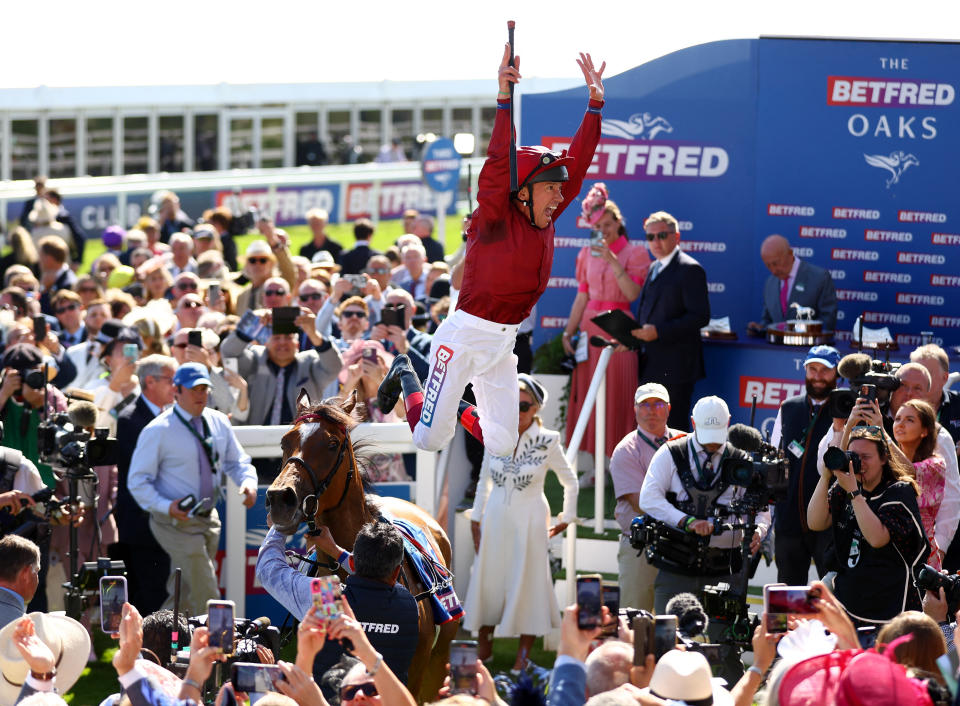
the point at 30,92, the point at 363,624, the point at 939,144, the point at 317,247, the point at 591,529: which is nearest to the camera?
the point at 363,624

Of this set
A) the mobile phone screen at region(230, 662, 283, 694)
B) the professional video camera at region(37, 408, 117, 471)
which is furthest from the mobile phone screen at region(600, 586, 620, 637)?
the professional video camera at region(37, 408, 117, 471)

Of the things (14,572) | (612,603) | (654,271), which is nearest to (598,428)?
(654,271)

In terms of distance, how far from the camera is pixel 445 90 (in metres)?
32.8

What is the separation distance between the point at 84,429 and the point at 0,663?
10.9 ft

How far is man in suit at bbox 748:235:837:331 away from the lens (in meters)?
10.9

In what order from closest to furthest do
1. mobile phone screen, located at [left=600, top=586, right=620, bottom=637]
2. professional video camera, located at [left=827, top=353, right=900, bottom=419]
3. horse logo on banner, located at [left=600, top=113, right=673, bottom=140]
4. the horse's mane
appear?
1. mobile phone screen, located at [left=600, top=586, right=620, bottom=637]
2. the horse's mane
3. professional video camera, located at [left=827, top=353, right=900, bottom=419]
4. horse logo on banner, located at [left=600, top=113, right=673, bottom=140]

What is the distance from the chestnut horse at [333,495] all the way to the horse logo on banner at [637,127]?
5.52 metres

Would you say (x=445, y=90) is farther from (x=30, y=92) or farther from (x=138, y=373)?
(x=138, y=373)

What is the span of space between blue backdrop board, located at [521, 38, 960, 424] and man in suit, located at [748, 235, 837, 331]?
43 centimetres

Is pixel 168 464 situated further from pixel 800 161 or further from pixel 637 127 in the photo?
pixel 800 161

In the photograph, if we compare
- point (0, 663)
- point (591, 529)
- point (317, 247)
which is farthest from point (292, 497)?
Result: point (317, 247)

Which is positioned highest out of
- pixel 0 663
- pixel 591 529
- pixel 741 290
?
pixel 741 290

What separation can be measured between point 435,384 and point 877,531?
2.16 m

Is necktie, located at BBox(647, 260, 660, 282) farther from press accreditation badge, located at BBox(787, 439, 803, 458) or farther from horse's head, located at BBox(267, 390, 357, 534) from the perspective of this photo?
horse's head, located at BBox(267, 390, 357, 534)
